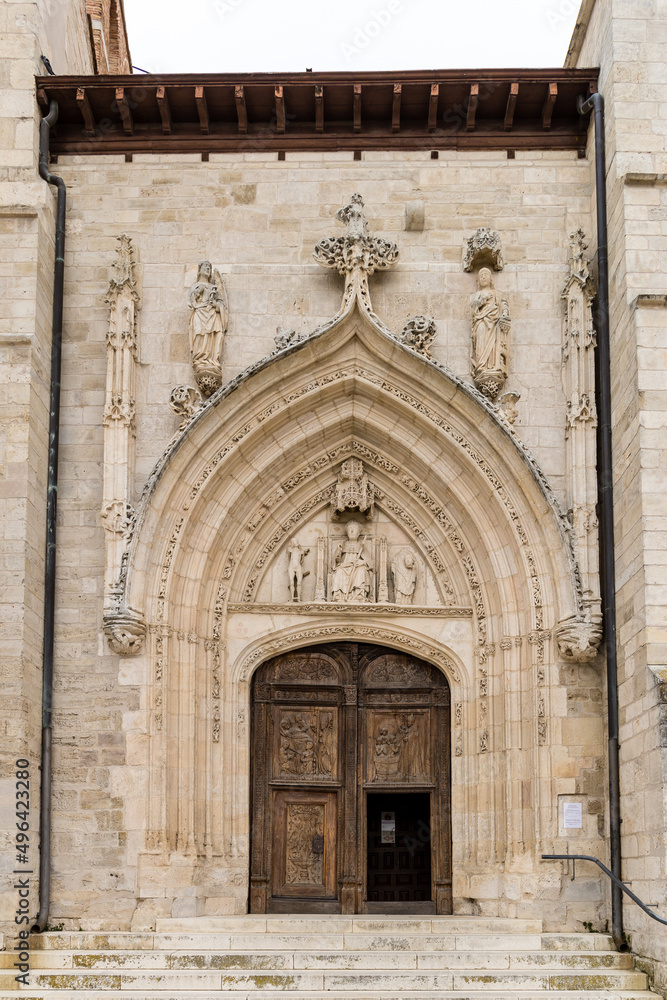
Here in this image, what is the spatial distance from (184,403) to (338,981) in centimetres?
522

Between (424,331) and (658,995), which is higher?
(424,331)

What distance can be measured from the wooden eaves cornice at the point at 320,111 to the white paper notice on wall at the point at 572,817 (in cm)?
629

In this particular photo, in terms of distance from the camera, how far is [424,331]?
1221cm

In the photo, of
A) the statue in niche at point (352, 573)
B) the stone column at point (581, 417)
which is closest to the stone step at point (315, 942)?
the stone column at point (581, 417)

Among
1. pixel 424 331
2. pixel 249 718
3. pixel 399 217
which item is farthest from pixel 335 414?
pixel 249 718

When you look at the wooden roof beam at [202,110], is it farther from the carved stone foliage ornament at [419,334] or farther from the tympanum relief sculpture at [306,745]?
the tympanum relief sculpture at [306,745]

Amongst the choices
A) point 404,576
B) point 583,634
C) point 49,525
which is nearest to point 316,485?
point 404,576

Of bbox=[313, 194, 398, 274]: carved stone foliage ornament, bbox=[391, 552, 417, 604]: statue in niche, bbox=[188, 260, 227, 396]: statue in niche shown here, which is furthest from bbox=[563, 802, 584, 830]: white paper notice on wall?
bbox=[313, 194, 398, 274]: carved stone foliage ornament

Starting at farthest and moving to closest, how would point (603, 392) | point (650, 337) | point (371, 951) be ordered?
point (603, 392) < point (650, 337) < point (371, 951)

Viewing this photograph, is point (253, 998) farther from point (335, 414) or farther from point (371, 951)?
point (335, 414)

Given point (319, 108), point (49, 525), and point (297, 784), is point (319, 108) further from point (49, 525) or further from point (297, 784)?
point (297, 784)

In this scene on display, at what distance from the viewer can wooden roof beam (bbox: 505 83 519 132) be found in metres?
12.5

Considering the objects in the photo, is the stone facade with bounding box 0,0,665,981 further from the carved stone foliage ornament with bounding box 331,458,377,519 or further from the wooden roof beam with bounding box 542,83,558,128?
the wooden roof beam with bounding box 542,83,558,128

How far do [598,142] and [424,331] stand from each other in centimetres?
238
